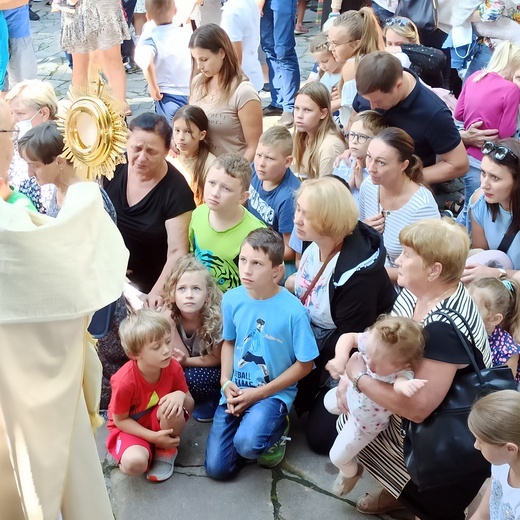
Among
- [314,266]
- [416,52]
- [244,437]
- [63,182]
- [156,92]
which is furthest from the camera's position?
[156,92]

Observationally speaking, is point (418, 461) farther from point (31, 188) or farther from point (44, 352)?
point (31, 188)

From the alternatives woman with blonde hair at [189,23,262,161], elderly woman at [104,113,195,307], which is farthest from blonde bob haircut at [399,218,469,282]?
woman with blonde hair at [189,23,262,161]

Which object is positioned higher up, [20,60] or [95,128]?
[95,128]

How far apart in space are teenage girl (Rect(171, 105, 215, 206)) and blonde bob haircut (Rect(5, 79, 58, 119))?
2.50 ft

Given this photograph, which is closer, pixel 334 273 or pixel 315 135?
pixel 334 273

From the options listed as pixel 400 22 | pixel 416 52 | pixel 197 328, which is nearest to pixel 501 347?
pixel 197 328

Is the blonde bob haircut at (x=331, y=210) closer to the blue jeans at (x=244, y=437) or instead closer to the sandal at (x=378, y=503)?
the blue jeans at (x=244, y=437)

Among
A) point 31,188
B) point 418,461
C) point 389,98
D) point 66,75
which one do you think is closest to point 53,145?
point 31,188

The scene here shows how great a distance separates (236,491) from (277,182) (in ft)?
5.46

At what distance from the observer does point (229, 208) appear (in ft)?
11.9

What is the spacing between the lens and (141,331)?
Result: 9.82 ft

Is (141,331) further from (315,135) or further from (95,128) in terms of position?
(315,135)

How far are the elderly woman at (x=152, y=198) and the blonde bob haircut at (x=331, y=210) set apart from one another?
929 millimetres

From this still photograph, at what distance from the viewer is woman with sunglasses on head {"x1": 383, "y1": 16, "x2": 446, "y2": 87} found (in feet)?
15.8
